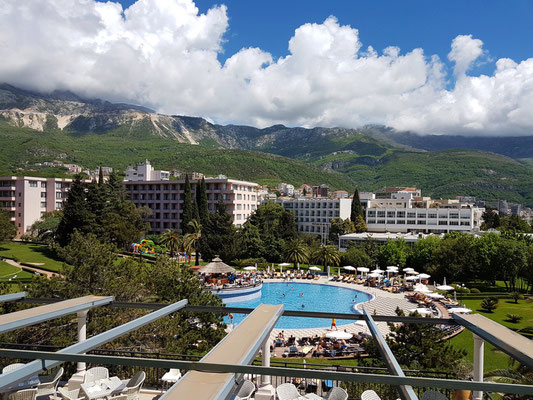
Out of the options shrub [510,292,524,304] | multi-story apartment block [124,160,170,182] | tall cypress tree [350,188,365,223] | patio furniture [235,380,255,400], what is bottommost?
shrub [510,292,524,304]

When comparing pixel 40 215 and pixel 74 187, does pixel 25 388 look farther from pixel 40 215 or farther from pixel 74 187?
pixel 40 215

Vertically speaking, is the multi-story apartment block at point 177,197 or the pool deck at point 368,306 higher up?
the multi-story apartment block at point 177,197

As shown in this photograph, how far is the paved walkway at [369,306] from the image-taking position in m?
24.7

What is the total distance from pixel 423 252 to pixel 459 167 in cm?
14774

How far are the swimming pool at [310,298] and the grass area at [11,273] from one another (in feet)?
57.1

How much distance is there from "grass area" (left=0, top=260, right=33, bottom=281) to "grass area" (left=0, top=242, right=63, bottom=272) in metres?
1.83

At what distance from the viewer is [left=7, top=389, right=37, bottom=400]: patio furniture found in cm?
752

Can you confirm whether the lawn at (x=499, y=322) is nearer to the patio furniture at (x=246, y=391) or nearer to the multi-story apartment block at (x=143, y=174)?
the patio furniture at (x=246, y=391)

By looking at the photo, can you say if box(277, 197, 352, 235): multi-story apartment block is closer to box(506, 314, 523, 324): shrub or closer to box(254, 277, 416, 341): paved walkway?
box(254, 277, 416, 341): paved walkway

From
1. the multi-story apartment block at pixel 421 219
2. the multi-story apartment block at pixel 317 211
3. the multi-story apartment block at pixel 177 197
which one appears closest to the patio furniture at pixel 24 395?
the multi-story apartment block at pixel 177 197

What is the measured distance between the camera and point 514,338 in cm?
571

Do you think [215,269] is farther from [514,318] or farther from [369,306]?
[514,318]

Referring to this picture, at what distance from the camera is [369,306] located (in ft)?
104

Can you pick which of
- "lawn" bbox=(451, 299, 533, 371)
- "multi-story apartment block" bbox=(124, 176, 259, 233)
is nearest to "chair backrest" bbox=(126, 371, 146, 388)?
"lawn" bbox=(451, 299, 533, 371)
